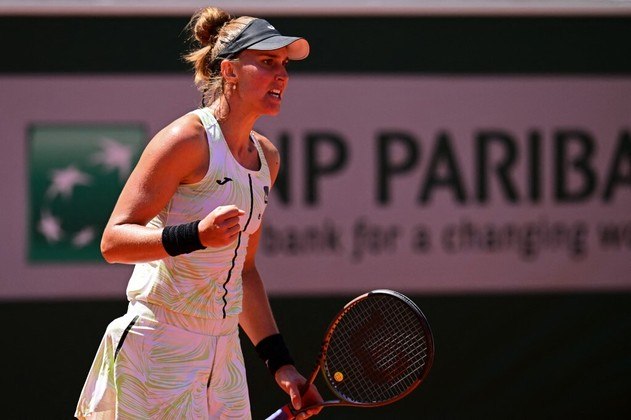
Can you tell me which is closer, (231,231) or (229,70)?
(231,231)

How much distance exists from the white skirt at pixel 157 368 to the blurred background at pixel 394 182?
2.67 meters

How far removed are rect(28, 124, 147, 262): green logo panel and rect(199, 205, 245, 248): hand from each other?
10.1ft

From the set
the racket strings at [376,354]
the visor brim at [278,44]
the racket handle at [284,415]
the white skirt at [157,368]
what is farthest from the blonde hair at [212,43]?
the racket handle at [284,415]

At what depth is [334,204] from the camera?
557 cm

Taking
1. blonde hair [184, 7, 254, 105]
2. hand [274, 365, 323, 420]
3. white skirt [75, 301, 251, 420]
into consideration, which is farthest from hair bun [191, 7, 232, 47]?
hand [274, 365, 323, 420]

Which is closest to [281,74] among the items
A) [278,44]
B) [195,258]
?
[278,44]

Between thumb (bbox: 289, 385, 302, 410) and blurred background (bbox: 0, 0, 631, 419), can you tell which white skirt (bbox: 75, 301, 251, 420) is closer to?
thumb (bbox: 289, 385, 302, 410)

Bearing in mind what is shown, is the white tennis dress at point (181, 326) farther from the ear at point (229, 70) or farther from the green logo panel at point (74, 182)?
the green logo panel at point (74, 182)

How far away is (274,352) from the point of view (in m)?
3.05

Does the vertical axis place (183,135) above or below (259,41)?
below

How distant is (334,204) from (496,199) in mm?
828

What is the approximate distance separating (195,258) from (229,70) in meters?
0.49

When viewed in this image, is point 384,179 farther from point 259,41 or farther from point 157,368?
point 157,368

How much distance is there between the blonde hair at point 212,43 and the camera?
2.91 m
